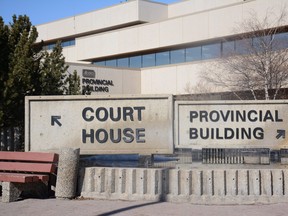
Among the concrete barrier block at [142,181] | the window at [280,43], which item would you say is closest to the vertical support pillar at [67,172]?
the concrete barrier block at [142,181]

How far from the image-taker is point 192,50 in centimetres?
3503

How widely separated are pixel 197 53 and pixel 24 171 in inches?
1058

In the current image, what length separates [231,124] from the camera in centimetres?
905

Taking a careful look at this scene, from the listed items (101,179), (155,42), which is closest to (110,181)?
(101,179)

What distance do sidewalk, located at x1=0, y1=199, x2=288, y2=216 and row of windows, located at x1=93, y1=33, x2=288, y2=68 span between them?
17390mm

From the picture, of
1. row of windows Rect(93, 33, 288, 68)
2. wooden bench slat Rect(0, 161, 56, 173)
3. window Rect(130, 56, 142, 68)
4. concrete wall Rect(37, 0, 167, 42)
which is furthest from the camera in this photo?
concrete wall Rect(37, 0, 167, 42)

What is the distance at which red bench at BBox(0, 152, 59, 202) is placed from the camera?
8.54m

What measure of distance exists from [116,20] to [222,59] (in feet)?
70.3

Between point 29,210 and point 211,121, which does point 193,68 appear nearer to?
point 211,121

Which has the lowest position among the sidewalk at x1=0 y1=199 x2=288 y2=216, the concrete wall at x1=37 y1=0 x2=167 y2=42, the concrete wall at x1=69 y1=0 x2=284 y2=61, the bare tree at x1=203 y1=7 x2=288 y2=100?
the sidewalk at x1=0 y1=199 x2=288 y2=216

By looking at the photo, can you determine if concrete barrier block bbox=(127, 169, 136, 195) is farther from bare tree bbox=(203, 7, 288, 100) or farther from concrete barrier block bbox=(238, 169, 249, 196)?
bare tree bbox=(203, 7, 288, 100)

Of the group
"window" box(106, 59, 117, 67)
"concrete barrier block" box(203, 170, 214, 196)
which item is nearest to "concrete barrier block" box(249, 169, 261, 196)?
"concrete barrier block" box(203, 170, 214, 196)

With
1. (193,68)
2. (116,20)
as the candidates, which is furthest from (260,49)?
(116,20)

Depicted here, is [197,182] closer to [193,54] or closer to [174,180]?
[174,180]
